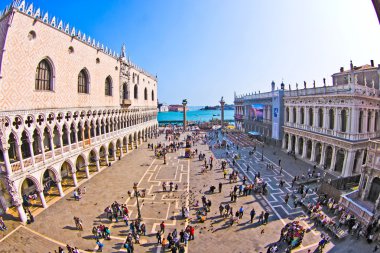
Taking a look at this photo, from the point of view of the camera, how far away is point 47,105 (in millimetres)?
20375

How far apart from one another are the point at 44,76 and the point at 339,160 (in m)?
A: 32.0

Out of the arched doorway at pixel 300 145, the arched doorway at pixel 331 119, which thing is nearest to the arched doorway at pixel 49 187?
the arched doorway at pixel 331 119

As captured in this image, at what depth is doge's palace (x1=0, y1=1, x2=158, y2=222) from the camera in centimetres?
1681

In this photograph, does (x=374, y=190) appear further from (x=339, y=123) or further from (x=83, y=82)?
(x=83, y=82)

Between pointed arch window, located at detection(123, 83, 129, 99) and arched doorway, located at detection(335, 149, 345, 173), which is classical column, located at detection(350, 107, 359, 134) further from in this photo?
pointed arch window, located at detection(123, 83, 129, 99)

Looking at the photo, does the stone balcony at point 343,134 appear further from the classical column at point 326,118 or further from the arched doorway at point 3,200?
the arched doorway at point 3,200

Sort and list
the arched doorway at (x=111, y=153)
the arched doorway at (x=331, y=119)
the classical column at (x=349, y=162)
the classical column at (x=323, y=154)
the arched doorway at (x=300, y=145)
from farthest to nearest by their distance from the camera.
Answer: the arched doorway at (x=300, y=145)
the arched doorway at (x=111, y=153)
the classical column at (x=323, y=154)
the arched doorway at (x=331, y=119)
the classical column at (x=349, y=162)

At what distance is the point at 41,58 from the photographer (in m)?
19.6

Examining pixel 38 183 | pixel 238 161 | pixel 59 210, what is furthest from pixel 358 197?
pixel 38 183

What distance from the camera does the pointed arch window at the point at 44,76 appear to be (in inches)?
778

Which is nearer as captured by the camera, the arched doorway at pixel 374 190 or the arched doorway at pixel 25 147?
the arched doorway at pixel 374 190

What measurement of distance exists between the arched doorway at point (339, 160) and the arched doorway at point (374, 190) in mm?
9161

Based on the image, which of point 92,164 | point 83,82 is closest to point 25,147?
point 83,82

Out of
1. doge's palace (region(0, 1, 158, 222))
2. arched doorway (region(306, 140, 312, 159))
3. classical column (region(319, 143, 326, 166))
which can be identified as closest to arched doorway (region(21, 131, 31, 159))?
doge's palace (region(0, 1, 158, 222))
